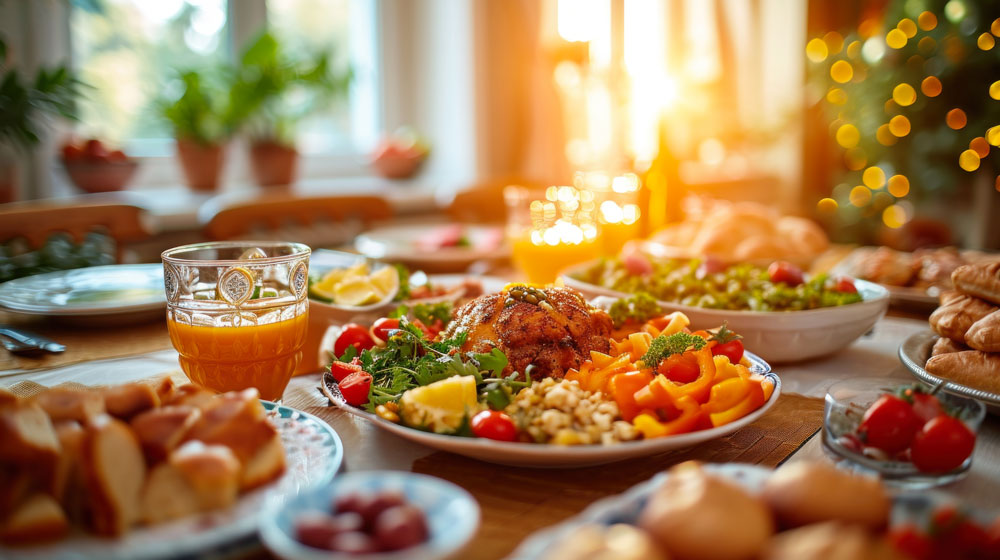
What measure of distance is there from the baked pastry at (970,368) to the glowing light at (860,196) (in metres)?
5.96

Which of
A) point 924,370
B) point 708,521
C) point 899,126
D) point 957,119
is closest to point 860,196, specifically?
point 899,126

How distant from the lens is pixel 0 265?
2.26 m

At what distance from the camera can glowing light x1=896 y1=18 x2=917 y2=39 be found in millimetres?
6090

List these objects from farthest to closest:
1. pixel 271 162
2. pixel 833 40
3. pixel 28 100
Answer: pixel 833 40 → pixel 271 162 → pixel 28 100

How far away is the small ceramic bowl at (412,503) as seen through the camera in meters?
0.66

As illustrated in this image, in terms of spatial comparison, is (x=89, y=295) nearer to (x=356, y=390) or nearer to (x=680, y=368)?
(x=356, y=390)

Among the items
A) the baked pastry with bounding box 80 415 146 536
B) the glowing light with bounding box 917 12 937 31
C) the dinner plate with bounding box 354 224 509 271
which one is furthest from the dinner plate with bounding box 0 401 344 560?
the glowing light with bounding box 917 12 937 31

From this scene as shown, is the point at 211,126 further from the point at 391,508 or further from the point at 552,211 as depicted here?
the point at 391,508

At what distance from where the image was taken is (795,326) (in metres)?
1.61

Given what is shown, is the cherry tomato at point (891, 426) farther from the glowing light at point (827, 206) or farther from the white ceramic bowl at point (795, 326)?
the glowing light at point (827, 206)

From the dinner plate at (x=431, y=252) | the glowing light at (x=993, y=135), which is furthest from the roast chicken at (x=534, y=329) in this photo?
the glowing light at (x=993, y=135)

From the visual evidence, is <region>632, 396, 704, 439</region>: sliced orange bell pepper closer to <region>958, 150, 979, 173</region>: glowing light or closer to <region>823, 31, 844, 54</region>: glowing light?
<region>958, 150, 979, 173</region>: glowing light

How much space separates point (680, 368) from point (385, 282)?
0.86 meters

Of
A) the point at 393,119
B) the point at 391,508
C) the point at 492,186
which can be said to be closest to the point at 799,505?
the point at 391,508
